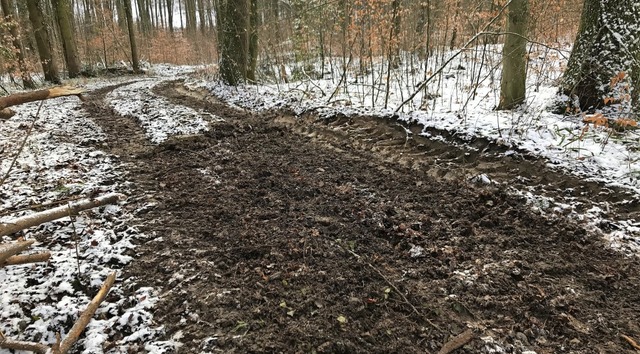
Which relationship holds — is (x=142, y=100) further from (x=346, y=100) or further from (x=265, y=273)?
(x=265, y=273)

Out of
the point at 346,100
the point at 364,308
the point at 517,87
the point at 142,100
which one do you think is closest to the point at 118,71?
the point at 142,100

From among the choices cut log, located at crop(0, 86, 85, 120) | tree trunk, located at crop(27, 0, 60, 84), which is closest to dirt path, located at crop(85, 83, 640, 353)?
cut log, located at crop(0, 86, 85, 120)

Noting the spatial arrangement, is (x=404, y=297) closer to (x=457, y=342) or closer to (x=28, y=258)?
(x=457, y=342)

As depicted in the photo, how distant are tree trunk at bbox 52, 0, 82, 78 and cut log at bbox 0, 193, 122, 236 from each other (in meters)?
15.9

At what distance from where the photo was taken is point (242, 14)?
392 inches

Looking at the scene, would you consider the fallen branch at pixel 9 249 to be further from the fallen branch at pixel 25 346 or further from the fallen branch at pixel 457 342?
the fallen branch at pixel 457 342

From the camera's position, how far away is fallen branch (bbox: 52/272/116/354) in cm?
190

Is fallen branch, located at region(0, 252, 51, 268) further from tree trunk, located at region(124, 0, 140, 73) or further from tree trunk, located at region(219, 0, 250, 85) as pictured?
tree trunk, located at region(124, 0, 140, 73)

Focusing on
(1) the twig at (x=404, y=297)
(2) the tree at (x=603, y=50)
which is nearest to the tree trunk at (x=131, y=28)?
(2) the tree at (x=603, y=50)

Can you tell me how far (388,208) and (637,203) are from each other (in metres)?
2.17

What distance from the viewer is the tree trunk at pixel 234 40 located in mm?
9961

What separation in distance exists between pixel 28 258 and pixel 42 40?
1557 centimetres

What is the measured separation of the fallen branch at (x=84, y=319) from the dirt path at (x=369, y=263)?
0.64 ft

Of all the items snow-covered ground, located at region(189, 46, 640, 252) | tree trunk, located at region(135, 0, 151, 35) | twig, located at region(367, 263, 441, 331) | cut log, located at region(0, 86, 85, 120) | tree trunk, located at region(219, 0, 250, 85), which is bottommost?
twig, located at region(367, 263, 441, 331)
